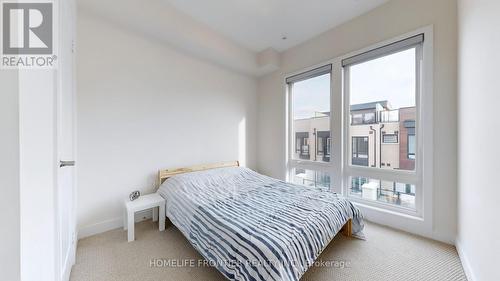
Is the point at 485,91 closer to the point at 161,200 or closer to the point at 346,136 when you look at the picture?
the point at 346,136

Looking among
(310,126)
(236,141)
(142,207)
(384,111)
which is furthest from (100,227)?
(384,111)

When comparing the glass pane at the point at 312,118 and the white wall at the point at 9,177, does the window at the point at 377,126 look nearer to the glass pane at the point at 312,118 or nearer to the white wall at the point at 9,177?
the glass pane at the point at 312,118

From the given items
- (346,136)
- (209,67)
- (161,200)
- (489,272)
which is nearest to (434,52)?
(346,136)

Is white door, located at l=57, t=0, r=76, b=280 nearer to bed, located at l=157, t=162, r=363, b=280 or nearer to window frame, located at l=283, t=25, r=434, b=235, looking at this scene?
bed, located at l=157, t=162, r=363, b=280

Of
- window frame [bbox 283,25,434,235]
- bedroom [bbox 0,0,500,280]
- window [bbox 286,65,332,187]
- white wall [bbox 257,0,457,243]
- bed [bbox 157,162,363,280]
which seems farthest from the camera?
window [bbox 286,65,332,187]

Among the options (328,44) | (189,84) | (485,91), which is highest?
(328,44)

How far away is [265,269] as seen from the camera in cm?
114

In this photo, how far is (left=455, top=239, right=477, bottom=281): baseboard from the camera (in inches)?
56.2

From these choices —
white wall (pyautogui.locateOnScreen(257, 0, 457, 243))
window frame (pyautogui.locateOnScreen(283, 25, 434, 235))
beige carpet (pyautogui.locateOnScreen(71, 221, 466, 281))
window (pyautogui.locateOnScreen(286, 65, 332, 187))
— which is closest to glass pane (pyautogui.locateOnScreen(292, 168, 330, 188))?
window (pyautogui.locateOnScreen(286, 65, 332, 187))

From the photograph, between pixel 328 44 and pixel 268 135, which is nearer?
pixel 328 44

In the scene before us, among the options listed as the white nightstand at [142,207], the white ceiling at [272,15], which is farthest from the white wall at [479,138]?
the white nightstand at [142,207]

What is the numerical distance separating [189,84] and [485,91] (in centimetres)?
320

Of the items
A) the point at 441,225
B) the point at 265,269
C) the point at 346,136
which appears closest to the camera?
the point at 265,269
